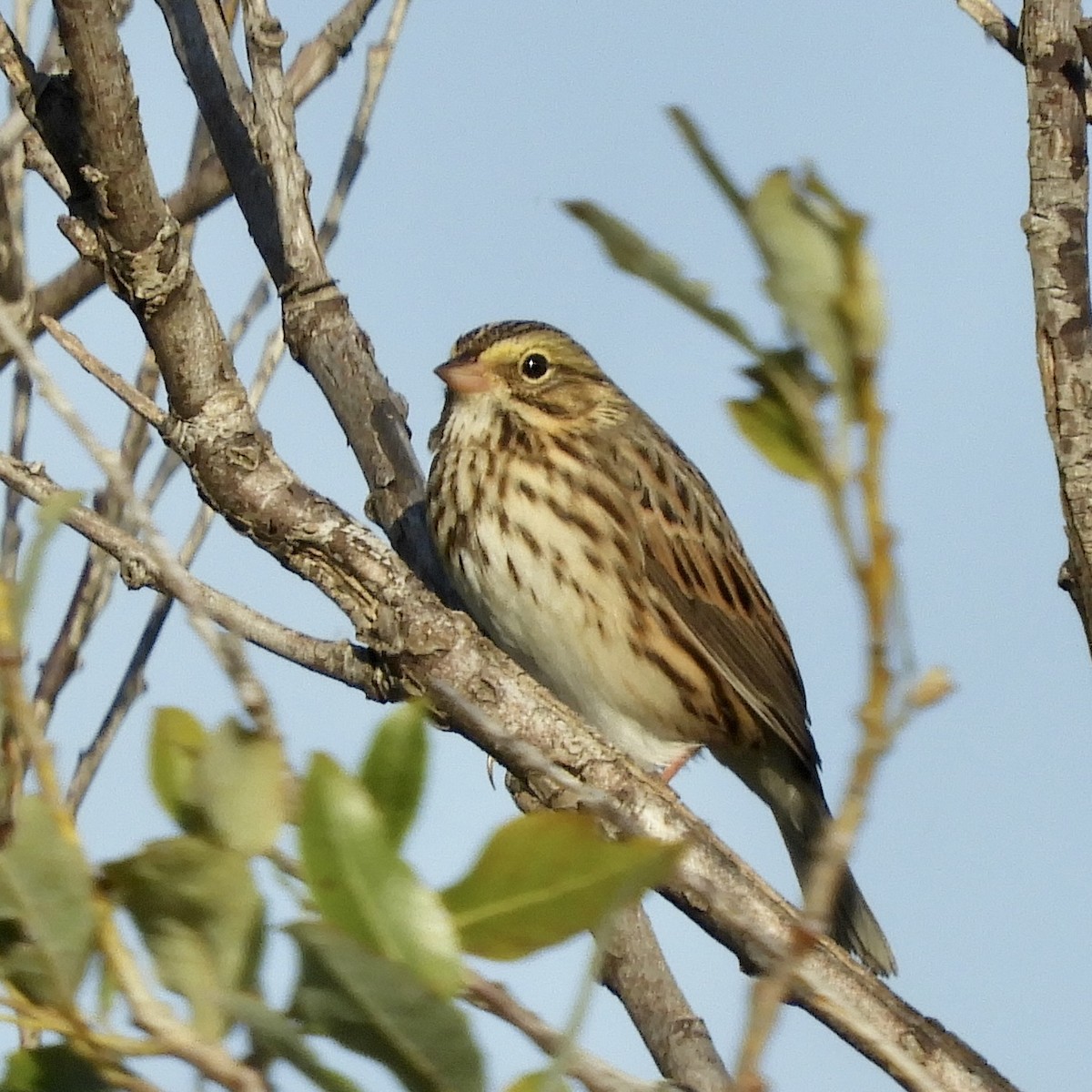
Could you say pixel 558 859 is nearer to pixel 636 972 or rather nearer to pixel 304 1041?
pixel 304 1041

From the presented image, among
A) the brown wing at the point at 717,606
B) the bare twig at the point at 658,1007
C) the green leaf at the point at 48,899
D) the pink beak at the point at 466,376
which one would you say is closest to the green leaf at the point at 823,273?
the green leaf at the point at 48,899

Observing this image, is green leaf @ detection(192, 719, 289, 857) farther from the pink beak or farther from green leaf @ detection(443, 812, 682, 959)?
the pink beak

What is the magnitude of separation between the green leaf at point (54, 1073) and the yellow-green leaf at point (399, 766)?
0.68ft

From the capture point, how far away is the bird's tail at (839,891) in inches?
205

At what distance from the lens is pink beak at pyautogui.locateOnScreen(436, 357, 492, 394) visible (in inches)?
199

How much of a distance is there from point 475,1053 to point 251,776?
21 centimetres

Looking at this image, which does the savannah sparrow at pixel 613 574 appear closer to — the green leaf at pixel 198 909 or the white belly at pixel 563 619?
the white belly at pixel 563 619

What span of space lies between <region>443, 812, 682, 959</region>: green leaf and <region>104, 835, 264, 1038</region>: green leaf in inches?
4.4

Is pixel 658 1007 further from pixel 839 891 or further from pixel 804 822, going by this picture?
pixel 804 822

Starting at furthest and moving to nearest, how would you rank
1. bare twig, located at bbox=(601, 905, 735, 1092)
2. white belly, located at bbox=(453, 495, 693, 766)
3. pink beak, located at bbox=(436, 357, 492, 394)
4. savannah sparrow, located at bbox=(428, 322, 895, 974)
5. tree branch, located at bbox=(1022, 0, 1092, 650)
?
pink beak, located at bbox=(436, 357, 492, 394) → savannah sparrow, located at bbox=(428, 322, 895, 974) → white belly, located at bbox=(453, 495, 693, 766) → bare twig, located at bbox=(601, 905, 735, 1092) → tree branch, located at bbox=(1022, 0, 1092, 650)

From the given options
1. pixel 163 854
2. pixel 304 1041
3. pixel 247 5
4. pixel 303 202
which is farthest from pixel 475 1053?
pixel 303 202

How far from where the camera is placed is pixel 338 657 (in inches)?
124

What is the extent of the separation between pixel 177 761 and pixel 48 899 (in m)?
0.13

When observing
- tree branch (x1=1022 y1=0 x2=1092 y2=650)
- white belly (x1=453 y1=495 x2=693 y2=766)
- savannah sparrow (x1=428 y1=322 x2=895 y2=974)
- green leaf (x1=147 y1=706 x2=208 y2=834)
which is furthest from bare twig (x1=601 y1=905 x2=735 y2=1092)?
green leaf (x1=147 y1=706 x2=208 y2=834)
